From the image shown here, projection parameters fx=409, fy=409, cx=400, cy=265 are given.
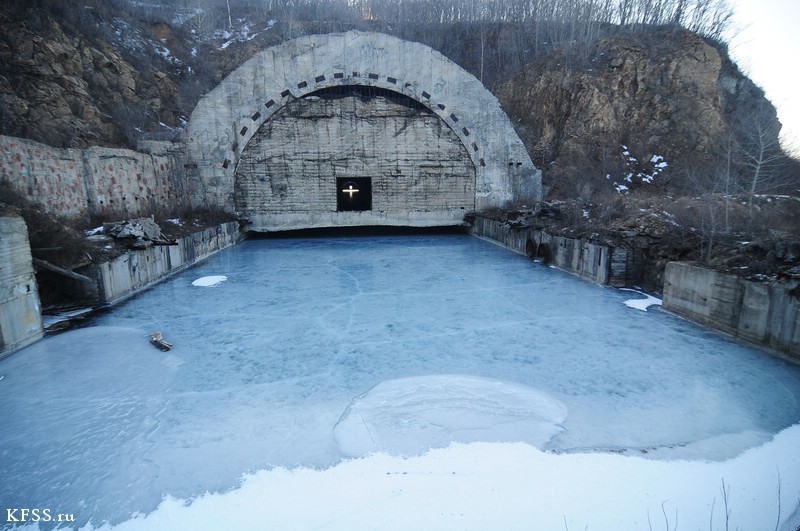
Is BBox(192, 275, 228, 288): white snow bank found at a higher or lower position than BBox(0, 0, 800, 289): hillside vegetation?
lower

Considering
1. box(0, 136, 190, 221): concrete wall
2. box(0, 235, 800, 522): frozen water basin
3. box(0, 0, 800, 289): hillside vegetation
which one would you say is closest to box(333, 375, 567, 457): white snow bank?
box(0, 235, 800, 522): frozen water basin

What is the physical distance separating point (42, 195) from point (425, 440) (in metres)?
9.11

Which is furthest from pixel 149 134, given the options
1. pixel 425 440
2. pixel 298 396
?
pixel 425 440

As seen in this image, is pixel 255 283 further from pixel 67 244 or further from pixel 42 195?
pixel 42 195

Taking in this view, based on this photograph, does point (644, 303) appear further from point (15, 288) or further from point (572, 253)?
point (15, 288)

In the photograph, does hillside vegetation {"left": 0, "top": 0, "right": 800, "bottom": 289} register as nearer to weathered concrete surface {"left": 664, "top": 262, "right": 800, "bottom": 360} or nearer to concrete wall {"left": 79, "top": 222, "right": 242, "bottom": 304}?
weathered concrete surface {"left": 664, "top": 262, "right": 800, "bottom": 360}

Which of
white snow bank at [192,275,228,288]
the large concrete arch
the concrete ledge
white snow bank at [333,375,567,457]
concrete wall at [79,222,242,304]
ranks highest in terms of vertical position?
the large concrete arch

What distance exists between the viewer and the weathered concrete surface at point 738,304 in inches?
200

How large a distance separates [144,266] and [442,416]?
26.1 feet

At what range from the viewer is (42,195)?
817cm

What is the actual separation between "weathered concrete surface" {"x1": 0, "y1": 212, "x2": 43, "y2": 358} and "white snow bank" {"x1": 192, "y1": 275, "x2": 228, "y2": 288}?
3.60 meters

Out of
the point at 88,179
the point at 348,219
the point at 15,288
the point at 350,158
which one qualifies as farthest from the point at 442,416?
the point at 350,158

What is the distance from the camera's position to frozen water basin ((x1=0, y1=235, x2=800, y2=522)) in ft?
11.5

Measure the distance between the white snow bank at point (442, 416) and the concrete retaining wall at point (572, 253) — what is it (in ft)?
17.3
